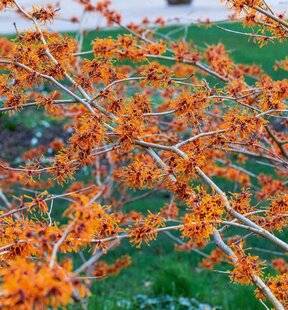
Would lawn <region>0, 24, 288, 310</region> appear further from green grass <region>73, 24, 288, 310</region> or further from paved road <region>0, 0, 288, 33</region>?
paved road <region>0, 0, 288, 33</region>

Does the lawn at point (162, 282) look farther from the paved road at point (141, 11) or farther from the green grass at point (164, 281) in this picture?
the paved road at point (141, 11)

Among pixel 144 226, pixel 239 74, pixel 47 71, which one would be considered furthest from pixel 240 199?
pixel 239 74

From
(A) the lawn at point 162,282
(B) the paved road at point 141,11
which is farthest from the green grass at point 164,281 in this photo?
(B) the paved road at point 141,11

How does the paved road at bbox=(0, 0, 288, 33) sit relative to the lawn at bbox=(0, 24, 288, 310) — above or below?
below

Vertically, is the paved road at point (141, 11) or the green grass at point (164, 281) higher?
the green grass at point (164, 281)

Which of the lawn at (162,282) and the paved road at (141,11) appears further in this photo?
the paved road at (141,11)

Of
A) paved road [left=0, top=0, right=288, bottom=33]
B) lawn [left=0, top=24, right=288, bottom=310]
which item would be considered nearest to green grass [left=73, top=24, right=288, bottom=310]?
lawn [left=0, top=24, right=288, bottom=310]

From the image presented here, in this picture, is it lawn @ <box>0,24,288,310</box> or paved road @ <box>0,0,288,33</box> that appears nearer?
lawn @ <box>0,24,288,310</box>

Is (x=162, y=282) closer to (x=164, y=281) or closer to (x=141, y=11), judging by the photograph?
(x=164, y=281)

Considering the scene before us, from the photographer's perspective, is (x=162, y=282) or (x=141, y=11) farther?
(x=141, y=11)

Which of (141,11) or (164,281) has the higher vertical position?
(164,281)

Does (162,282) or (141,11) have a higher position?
(162,282)

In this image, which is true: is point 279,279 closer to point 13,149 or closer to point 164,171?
point 164,171

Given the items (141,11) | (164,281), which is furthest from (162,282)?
(141,11)
